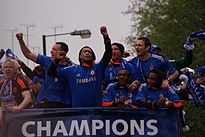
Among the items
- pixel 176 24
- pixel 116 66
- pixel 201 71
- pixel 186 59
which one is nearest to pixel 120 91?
pixel 116 66

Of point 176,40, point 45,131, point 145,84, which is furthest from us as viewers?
point 176,40

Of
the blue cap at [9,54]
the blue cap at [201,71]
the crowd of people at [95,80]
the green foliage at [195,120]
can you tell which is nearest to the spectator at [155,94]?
the crowd of people at [95,80]

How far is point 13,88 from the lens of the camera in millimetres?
10992

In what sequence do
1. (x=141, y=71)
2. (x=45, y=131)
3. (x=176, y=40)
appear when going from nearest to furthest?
1. (x=45, y=131)
2. (x=141, y=71)
3. (x=176, y=40)

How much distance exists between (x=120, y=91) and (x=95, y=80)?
2.40ft

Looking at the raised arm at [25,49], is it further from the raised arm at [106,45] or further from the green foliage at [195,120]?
the green foliage at [195,120]

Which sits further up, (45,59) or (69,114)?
(45,59)

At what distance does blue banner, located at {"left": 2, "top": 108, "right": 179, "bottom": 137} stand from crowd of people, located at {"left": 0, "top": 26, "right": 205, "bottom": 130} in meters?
0.17

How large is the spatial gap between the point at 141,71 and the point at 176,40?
78.8ft

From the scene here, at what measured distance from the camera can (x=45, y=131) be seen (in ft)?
32.0

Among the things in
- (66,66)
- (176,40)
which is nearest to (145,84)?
(66,66)

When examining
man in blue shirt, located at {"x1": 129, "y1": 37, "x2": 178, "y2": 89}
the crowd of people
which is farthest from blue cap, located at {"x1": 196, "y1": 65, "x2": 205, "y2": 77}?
man in blue shirt, located at {"x1": 129, "y1": 37, "x2": 178, "y2": 89}

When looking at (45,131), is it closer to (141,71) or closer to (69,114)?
(69,114)

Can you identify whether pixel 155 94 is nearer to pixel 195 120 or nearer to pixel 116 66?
pixel 116 66
